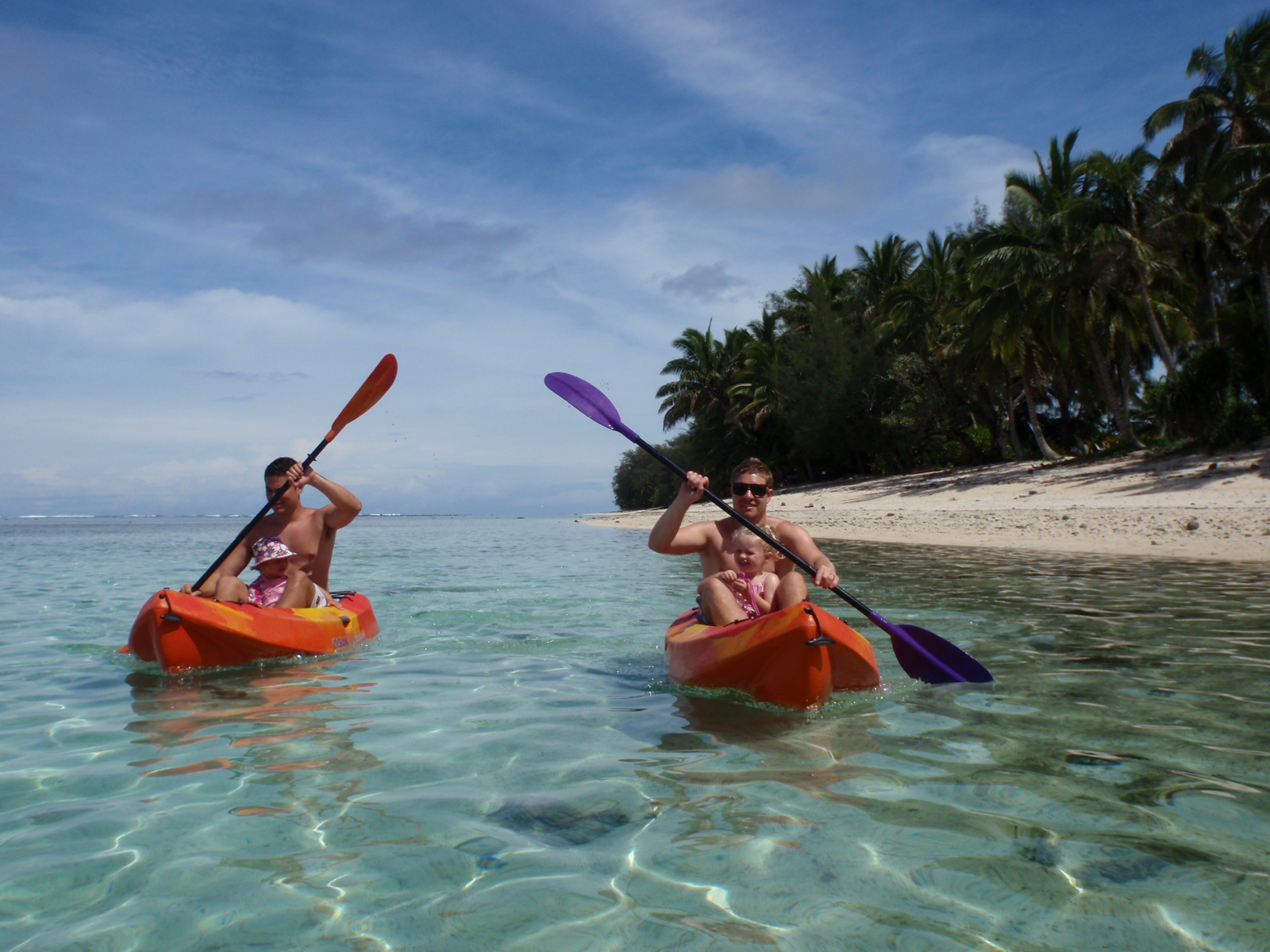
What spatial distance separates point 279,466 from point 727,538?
332 cm

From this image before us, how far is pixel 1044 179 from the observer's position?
24.5 metres

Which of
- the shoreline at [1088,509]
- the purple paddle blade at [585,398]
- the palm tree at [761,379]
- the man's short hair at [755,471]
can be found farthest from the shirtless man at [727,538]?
the palm tree at [761,379]

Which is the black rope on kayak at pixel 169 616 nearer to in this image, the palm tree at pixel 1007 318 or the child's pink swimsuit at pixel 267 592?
the child's pink swimsuit at pixel 267 592

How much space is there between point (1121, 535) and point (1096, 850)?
12.1m

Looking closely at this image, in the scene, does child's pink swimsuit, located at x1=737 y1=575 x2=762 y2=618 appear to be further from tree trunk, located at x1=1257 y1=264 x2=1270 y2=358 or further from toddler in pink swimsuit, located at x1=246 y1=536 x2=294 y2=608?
tree trunk, located at x1=1257 y1=264 x2=1270 y2=358

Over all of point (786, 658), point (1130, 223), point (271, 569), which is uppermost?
point (1130, 223)

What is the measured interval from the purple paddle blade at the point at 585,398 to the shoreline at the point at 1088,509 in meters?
8.52

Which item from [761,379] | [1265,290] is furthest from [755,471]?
[761,379]

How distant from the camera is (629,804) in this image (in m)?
3.01

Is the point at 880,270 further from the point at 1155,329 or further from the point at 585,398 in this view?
the point at 585,398

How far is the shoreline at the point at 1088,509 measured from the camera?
39.6ft

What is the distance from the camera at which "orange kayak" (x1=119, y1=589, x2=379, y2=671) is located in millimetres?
5074

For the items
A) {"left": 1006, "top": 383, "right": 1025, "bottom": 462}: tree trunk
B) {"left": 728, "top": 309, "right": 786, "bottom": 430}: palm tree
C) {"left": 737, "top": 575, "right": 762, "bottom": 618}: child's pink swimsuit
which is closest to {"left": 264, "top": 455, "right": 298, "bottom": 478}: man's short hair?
{"left": 737, "top": 575, "right": 762, "bottom": 618}: child's pink swimsuit

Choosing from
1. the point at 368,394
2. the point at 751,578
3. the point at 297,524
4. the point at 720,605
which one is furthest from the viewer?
the point at 368,394
